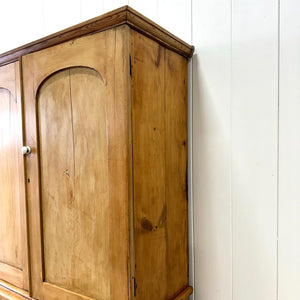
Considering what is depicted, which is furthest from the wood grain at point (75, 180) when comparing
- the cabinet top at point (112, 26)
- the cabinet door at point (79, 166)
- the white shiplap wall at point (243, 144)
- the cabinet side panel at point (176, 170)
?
the white shiplap wall at point (243, 144)

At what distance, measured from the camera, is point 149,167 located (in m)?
0.79

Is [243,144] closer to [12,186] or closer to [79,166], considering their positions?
[79,166]

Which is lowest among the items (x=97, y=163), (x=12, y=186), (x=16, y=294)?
(x=16, y=294)

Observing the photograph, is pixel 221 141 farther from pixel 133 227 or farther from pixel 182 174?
pixel 133 227

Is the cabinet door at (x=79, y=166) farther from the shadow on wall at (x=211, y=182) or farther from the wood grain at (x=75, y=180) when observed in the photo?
the shadow on wall at (x=211, y=182)

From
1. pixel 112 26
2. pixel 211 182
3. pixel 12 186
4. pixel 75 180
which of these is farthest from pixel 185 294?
pixel 112 26

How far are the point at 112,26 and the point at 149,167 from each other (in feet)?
1.32

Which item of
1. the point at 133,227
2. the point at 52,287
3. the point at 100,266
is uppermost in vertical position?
the point at 133,227

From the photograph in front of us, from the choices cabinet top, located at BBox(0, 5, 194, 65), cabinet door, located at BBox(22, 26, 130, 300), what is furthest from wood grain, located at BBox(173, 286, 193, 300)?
cabinet top, located at BBox(0, 5, 194, 65)

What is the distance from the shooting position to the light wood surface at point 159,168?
0.74 m

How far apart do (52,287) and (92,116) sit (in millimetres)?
578

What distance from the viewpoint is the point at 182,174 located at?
0.96 meters

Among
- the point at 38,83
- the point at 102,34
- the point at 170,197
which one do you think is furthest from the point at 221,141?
the point at 38,83

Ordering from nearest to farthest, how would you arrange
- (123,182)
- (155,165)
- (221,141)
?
(123,182) < (155,165) < (221,141)
